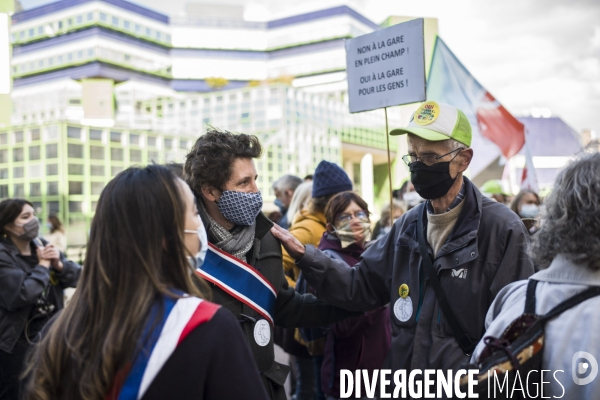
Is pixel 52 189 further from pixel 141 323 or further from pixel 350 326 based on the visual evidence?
pixel 141 323

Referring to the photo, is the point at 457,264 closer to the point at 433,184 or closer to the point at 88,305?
the point at 433,184

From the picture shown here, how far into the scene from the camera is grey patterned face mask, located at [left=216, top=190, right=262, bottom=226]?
9.12ft

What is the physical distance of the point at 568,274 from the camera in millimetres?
1722

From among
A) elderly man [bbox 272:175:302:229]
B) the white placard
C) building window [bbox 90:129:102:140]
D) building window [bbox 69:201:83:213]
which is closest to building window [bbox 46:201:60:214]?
building window [bbox 69:201:83:213]

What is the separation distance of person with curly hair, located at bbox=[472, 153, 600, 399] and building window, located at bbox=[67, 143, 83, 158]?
59.2ft

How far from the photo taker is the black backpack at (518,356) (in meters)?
1.59

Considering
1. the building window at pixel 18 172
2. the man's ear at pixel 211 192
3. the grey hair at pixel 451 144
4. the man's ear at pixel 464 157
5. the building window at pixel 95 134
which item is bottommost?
the man's ear at pixel 211 192

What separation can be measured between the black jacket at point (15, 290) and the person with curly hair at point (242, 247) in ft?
8.00

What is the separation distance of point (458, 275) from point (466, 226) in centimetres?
23

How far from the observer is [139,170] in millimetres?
1647

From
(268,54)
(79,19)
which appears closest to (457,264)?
(79,19)

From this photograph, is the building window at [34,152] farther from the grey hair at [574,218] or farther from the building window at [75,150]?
the grey hair at [574,218]

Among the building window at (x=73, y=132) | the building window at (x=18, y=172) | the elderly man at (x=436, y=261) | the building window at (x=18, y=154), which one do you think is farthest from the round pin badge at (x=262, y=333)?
the building window at (x=73, y=132)

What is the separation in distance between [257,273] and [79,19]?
218 ft
